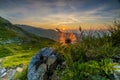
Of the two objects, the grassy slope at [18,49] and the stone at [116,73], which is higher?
the stone at [116,73]

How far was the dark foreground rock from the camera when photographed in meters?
12.4

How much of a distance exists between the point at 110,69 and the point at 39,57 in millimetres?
4913

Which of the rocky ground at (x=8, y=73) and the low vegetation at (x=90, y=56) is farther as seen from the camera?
the rocky ground at (x=8, y=73)

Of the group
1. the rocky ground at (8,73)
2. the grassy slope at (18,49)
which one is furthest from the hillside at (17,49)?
the rocky ground at (8,73)

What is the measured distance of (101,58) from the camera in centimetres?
1062

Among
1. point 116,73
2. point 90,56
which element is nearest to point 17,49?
point 90,56

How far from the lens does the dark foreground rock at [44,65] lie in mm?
12445

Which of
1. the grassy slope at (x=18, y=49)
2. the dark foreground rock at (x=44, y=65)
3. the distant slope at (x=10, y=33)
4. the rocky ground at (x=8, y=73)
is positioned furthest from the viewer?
the distant slope at (x=10, y=33)

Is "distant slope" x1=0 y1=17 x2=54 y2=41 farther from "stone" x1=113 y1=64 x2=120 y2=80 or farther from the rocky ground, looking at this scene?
"stone" x1=113 y1=64 x2=120 y2=80

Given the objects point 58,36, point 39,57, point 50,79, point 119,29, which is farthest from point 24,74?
point 119,29

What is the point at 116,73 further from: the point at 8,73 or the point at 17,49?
the point at 17,49

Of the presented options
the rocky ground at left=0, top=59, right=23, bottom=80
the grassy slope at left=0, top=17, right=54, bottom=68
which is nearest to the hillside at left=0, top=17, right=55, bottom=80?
the grassy slope at left=0, top=17, right=54, bottom=68

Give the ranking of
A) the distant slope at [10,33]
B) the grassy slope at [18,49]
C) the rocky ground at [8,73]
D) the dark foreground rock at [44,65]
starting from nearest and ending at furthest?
1. the dark foreground rock at [44,65]
2. the rocky ground at [8,73]
3. the grassy slope at [18,49]
4. the distant slope at [10,33]

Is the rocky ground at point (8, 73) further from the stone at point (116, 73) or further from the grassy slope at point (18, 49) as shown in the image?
the stone at point (116, 73)
